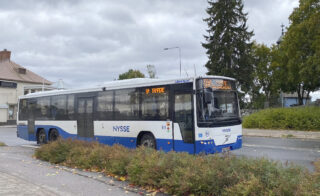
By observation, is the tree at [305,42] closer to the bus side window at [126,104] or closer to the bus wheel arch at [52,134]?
the bus side window at [126,104]

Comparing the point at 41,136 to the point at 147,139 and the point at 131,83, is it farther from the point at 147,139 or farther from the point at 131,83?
the point at 147,139

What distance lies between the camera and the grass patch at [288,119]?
2219 centimetres

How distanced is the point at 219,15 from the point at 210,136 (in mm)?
32547

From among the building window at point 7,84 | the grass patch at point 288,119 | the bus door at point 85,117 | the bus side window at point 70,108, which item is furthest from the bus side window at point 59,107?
the building window at point 7,84

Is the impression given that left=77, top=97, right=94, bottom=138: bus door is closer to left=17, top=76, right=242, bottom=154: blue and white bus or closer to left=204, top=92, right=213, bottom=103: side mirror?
left=17, top=76, right=242, bottom=154: blue and white bus

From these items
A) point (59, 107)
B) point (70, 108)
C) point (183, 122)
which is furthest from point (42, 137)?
point (183, 122)

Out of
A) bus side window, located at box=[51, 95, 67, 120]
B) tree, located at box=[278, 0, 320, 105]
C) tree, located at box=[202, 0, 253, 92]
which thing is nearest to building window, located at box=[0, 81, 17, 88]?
tree, located at box=[202, 0, 253, 92]

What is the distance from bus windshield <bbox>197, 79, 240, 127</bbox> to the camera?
9984 mm

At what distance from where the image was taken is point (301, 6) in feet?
99.3

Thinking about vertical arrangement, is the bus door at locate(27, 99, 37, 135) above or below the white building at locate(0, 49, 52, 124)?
below

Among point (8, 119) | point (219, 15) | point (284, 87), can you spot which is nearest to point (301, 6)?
point (219, 15)

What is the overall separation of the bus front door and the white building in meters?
42.4

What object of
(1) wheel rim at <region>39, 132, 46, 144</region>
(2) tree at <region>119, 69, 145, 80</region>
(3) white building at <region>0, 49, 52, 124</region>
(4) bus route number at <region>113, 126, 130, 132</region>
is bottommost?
(1) wheel rim at <region>39, 132, 46, 144</region>

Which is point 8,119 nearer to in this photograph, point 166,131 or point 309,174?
point 166,131
